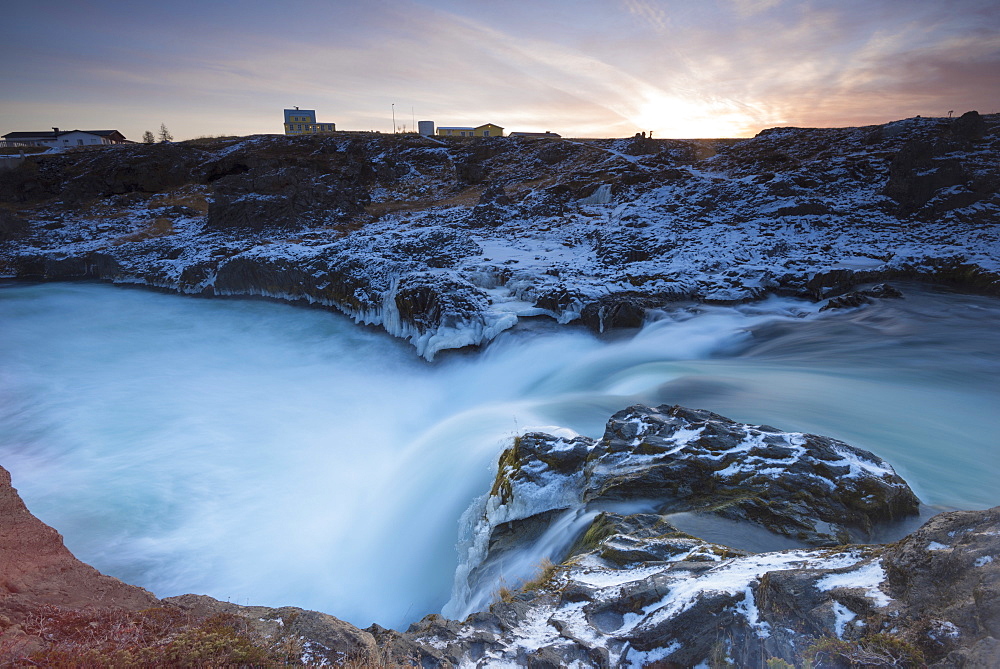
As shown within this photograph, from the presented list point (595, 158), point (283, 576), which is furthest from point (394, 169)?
point (283, 576)

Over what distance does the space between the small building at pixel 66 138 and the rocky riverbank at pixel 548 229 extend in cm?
3695

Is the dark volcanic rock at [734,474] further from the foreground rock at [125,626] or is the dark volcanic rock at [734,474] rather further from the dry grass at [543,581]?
the foreground rock at [125,626]

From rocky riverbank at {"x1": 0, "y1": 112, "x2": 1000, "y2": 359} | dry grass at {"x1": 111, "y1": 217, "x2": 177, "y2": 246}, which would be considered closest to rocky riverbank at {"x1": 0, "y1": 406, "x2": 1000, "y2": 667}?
rocky riverbank at {"x1": 0, "y1": 112, "x2": 1000, "y2": 359}

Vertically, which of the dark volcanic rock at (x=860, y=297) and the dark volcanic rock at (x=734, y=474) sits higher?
the dark volcanic rock at (x=860, y=297)

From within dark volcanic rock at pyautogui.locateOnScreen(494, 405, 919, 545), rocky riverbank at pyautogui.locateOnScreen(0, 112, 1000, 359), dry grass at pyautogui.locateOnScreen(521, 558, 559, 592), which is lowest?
dry grass at pyautogui.locateOnScreen(521, 558, 559, 592)

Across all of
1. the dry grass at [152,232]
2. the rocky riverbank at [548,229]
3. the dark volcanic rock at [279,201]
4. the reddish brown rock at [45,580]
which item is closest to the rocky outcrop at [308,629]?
the reddish brown rock at [45,580]

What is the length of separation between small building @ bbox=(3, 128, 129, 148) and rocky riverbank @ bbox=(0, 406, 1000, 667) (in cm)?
9028

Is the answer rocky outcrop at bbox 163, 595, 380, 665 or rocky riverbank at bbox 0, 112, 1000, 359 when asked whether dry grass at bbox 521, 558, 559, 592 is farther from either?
rocky riverbank at bbox 0, 112, 1000, 359

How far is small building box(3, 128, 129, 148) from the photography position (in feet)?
239

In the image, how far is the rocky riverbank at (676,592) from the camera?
276cm

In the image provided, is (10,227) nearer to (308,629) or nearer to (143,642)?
(143,642)

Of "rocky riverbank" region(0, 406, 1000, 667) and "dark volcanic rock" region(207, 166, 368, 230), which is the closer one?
"rocky riverbank" region(0, 406, 1000, 667)

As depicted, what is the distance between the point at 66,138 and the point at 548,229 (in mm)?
86602

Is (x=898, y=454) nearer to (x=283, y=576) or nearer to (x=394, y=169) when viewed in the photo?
(x=283, y=576)
